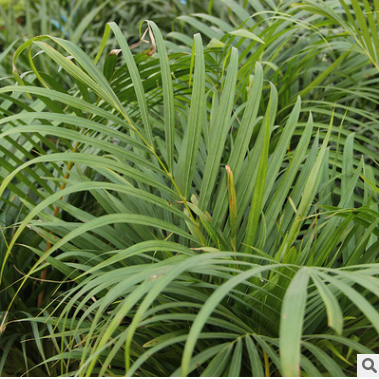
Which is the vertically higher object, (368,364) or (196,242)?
(196,242)

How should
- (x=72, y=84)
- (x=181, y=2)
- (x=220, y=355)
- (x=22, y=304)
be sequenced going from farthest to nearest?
(x=181, y=2)
(x=72, y=84)
(x=22, y=304)
(x=220, y=355)

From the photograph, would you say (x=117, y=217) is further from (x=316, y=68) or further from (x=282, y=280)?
(x=316, y=68)

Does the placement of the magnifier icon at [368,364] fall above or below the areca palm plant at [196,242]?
below

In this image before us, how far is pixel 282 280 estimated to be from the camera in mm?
493

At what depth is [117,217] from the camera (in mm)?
486

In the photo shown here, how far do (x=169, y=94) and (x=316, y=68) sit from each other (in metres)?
0.59

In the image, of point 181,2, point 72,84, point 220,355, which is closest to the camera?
point 220,355

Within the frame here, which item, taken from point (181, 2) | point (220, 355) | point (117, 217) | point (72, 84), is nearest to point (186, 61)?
point (117, 217)

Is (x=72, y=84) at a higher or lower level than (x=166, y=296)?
higher

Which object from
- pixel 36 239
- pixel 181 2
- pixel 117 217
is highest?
pixel 181 2

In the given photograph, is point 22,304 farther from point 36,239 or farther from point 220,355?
point 220,355

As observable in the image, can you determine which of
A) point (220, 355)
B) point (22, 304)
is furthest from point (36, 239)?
point (220, 355)

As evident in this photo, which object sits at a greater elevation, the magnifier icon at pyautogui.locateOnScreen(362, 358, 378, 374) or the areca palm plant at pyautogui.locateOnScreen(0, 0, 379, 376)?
the areca palm plant at pyautogui.locateOnScreen(0, 0, 379, 376)

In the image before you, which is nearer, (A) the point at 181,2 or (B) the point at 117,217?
(B) the point at 117,217
